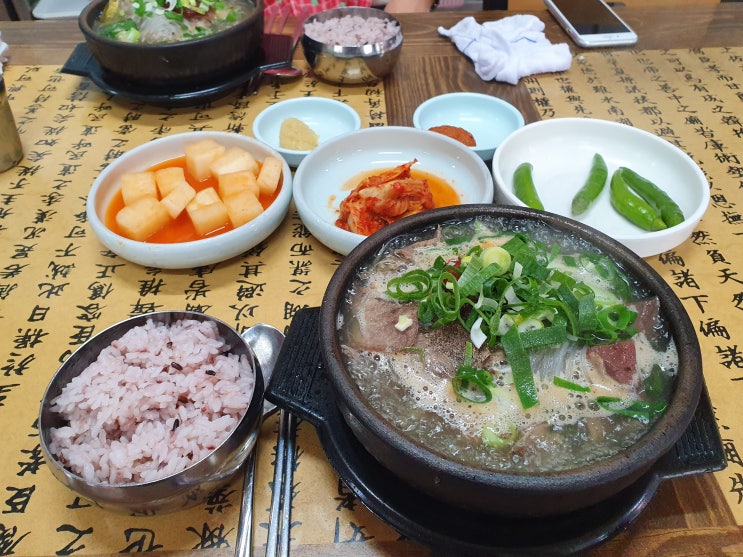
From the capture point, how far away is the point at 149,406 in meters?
1.27

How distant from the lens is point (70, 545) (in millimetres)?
1236

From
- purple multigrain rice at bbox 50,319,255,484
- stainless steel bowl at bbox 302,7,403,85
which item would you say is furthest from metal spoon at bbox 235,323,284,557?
stainless steel bowl at bbox 302,7,403,85

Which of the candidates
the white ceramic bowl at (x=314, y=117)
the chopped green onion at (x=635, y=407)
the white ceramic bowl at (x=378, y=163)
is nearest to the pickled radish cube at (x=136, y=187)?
the white ceramic bowl at (x=378, y=163)

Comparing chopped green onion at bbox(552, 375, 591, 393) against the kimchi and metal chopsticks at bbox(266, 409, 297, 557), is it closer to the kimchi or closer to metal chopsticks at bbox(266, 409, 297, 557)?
metal chopsticks at bbox(266, 409, 297, 557)

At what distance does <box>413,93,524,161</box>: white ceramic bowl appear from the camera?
2.61 meters

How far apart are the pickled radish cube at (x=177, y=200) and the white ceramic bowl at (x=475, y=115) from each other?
1180mm

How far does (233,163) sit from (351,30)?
1331 millimetres

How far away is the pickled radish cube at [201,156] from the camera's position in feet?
6.98

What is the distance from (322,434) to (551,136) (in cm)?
179

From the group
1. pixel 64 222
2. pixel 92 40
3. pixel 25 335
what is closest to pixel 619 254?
pixel 25 335

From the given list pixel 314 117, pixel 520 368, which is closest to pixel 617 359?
pixel 520 368

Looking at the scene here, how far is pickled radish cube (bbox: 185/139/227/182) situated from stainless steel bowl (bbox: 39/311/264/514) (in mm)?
925

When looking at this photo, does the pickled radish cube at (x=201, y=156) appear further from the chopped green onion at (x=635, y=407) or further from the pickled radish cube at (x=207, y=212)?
the chopped green onion at (x=635, y=407)

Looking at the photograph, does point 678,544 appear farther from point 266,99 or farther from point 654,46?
point 654,46
